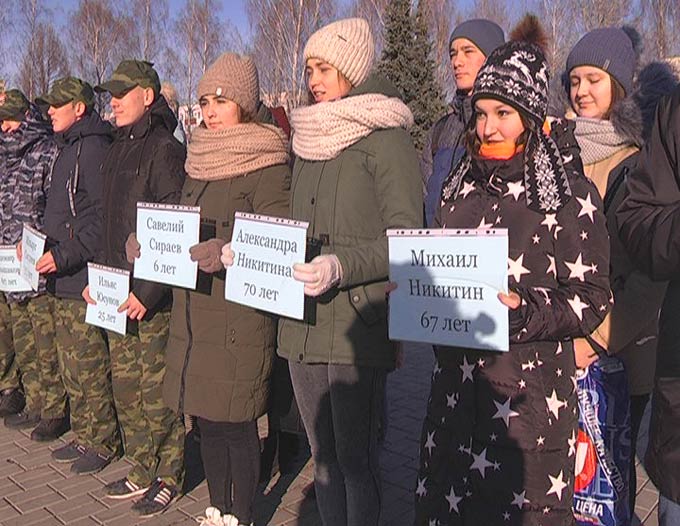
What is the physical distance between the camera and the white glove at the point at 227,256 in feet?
9.56

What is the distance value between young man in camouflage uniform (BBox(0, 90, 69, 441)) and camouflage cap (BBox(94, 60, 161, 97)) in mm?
1178

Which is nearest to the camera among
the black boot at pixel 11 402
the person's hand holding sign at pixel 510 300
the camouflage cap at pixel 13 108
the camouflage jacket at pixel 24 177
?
the person's hand holding sign at pixel 510 300

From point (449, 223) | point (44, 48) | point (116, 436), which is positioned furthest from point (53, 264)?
point (44, 48)

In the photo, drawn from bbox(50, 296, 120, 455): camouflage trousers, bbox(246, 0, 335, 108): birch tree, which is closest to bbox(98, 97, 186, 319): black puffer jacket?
bbox(50, 296, 120, 455): camouflage trousers

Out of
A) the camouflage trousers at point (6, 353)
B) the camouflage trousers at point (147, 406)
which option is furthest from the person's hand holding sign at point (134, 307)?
the camouflage trousers at point (6, 353)

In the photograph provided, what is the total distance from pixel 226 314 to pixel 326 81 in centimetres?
110

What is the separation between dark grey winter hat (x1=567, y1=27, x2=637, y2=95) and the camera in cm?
289

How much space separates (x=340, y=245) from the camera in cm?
271

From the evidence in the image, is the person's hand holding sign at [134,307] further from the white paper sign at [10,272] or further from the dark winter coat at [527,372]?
the dark winter coat at [527,372]

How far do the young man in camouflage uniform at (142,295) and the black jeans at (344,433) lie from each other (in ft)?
3.97

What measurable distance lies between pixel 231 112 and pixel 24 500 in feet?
8.34

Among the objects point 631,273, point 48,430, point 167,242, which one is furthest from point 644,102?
point 48,430

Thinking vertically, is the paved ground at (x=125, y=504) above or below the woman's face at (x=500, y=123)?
below

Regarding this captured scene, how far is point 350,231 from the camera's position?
2.71 metres
